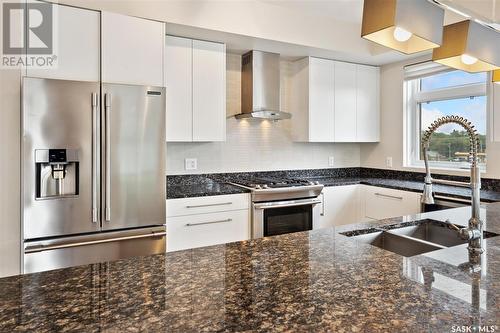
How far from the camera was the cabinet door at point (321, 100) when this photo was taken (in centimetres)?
375

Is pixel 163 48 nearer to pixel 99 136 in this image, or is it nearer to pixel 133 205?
pixel 99 136

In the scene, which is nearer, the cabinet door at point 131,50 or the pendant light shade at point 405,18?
the pendant light shade at point 405,18

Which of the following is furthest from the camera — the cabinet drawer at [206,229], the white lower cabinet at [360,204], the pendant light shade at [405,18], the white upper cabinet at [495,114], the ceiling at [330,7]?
the white lower cabinet at [360,204]

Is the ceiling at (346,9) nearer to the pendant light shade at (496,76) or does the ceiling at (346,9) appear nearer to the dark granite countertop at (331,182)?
the pendant light shade at (496,76)

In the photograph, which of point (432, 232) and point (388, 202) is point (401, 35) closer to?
point (432, 232)

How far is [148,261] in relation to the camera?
111 centimetres

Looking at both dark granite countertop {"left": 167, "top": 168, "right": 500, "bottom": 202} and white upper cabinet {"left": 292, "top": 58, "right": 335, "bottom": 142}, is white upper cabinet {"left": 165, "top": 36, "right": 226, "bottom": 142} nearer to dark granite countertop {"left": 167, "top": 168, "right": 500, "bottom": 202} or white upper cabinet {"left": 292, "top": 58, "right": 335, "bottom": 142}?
dark granite countertop {"left": 167, "top": 168, "right": 500, "bottom": 202}

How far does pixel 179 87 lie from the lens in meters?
2.97

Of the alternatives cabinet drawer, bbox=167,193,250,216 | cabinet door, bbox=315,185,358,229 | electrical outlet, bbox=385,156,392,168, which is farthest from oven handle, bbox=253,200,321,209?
electrical outlet, bbox=385,156,392,168

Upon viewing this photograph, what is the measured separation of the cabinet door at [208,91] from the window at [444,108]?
2263 mm

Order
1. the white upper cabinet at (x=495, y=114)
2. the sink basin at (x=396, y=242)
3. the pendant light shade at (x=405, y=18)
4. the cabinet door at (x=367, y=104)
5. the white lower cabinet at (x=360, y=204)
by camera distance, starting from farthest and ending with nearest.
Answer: the cabinet door at (x=367, y=104)
the white lower cabinet at (x=360, y=204)
the white upper cabinet at (x=495, y=114)
the sink basin at (x=396, y=242)
the pendant light shade at (x=405, y=18)

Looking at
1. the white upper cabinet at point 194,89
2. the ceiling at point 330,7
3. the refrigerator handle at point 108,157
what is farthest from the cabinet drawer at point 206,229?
the ceiling at point 330,7

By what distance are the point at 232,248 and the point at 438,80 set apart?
350 cm

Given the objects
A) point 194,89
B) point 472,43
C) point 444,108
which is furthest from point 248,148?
point 472,43
